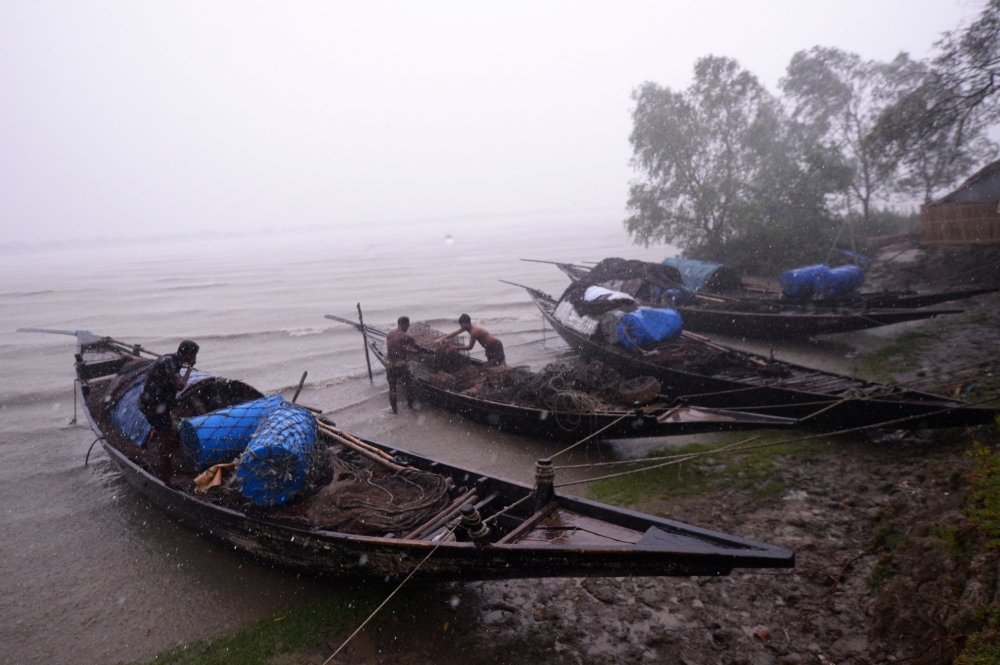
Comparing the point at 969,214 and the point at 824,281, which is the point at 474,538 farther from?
the point at 969,214

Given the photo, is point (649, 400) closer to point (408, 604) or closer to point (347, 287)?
Answer: point (408, 604)

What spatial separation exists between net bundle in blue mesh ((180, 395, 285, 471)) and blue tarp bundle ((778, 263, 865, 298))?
512 inches

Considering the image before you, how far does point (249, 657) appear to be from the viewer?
4.77 metres

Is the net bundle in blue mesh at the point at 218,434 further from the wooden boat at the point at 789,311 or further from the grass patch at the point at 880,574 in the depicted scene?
the wooden boat at the point at 789,311

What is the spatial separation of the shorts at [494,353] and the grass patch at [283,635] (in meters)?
5.70

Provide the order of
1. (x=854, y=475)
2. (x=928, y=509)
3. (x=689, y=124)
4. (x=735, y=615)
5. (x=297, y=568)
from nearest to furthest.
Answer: (x=735, y=615), (x=928, y=509), (x=297, y=568), (x=854, y=475), (x=689, y=124)

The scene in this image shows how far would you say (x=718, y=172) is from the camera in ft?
72.1

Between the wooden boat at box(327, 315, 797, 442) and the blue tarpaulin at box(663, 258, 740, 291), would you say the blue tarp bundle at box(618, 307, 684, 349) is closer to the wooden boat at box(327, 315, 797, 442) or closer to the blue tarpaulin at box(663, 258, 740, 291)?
the wooden boat at box(327, 315, 797, 442)

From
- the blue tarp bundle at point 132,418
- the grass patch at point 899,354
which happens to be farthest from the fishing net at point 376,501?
the grass patch at point 899,354

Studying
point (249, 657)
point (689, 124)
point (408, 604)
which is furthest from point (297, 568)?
point (689, 124)

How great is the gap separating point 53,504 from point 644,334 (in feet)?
33.9

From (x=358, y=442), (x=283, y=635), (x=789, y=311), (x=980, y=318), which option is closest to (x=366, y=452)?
(x=358, y=442)

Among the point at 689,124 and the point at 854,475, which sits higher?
the point at 689,124

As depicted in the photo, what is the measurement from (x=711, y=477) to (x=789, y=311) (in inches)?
328
